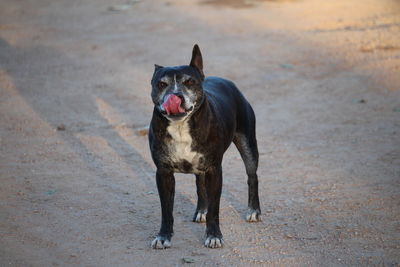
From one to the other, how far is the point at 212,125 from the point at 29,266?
203 cm

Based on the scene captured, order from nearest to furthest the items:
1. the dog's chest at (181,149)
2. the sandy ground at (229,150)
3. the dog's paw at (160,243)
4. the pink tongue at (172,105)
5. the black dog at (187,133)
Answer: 1. the pink tongue at (172,105)
2. the black dog at (187,133)
3. the dog's chest at (181,149)
4. the dog's paw at (160,243)
5. the sandy ground at (229,150)

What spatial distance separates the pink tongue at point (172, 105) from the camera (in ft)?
16.5

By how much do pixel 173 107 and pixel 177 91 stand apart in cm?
19

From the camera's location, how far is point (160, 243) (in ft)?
18.1

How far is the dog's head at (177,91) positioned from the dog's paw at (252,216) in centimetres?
157

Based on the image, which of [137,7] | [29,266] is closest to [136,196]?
[29,266]

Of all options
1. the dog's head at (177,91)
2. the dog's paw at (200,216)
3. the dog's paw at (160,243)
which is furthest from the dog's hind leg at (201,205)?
the dog's head at (177,91)

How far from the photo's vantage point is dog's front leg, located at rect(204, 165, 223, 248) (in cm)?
558

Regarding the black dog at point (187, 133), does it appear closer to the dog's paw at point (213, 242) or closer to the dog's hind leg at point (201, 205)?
the dog's paw at point (213, 242)

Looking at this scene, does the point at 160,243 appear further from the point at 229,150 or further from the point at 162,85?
the point at 229,150

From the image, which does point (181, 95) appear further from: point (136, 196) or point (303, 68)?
point (303, 68)

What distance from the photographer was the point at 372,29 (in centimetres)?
1468

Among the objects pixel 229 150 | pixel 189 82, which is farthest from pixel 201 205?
pixel 229 150

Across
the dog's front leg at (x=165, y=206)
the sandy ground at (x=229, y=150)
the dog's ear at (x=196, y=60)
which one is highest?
the dog's ear at (x=196, y=60)
